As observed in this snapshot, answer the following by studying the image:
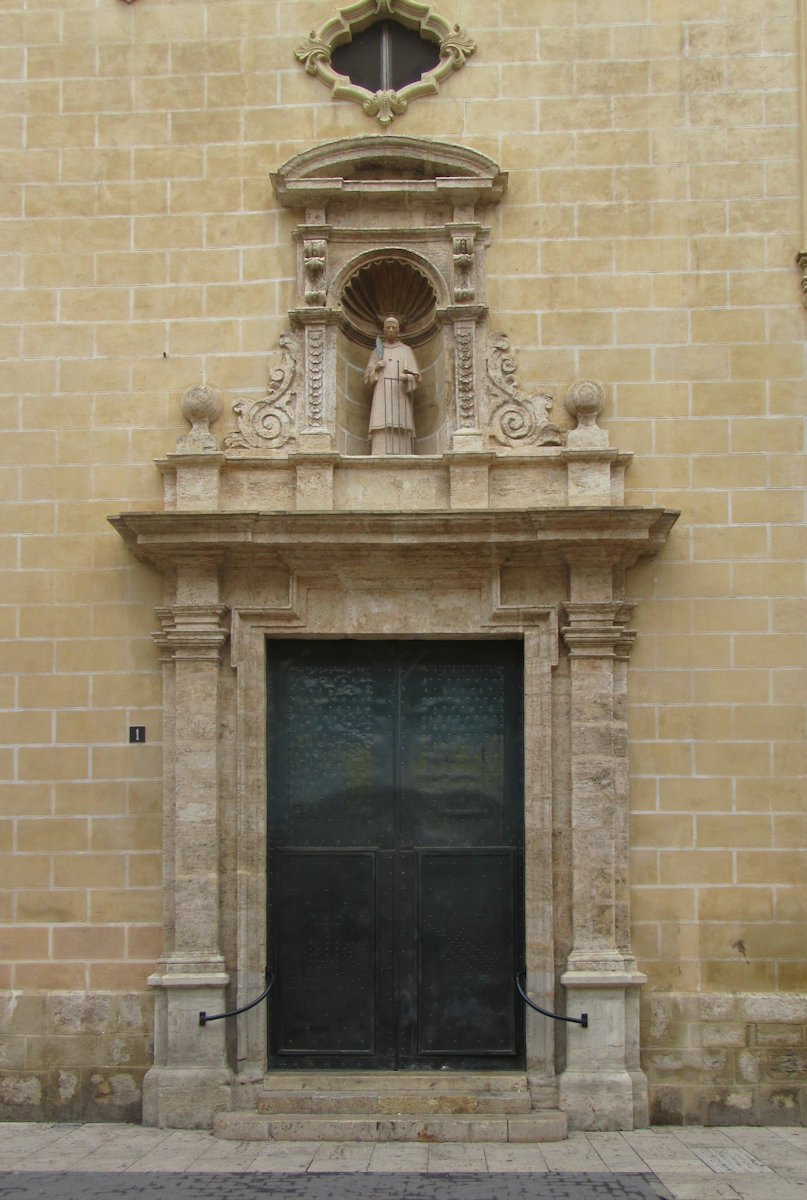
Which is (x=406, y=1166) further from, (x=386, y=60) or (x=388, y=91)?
(x=386, y=60)

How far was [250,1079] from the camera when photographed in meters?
7.58

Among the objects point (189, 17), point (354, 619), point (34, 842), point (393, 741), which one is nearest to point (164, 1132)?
point (34, 842)

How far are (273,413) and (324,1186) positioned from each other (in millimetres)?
4971

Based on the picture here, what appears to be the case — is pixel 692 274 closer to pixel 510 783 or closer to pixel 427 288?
pixel 427 288

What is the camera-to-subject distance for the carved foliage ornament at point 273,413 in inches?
319

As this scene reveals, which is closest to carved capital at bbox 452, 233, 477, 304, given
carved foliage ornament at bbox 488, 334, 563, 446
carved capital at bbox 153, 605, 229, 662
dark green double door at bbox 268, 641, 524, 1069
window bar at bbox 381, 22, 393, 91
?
carved foliage ornament at bbox 488, 334, 563, 446

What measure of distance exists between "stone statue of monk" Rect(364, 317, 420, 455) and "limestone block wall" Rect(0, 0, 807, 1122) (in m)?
0.74

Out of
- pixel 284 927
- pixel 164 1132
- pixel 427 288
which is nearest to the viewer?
pixel 164 1132

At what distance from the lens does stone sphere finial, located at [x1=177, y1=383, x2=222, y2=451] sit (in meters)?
7.99

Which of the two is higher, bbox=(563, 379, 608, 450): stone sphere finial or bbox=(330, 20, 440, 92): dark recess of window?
bbox=(330, 20, 440, 92): dark recess of window

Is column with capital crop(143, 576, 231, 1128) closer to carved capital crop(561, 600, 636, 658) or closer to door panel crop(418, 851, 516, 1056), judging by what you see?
door panel crop(418, 851, 516, 1056)

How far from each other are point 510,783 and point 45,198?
5419mm

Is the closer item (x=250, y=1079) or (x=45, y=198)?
(x=250, y=1079)

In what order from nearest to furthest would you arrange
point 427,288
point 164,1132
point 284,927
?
1. point 164,1132
2. point 284,927
3. point 427,288
